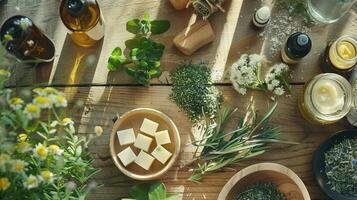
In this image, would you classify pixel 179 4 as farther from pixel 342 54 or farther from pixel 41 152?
pixel 41 152

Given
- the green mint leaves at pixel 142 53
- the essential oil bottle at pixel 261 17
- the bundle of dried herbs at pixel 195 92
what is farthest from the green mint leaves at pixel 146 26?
→ the essential oil bottle at pixel 261 17

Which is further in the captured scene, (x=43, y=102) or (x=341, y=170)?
(x=341, y=170)

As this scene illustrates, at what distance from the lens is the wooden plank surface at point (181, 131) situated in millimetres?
1458

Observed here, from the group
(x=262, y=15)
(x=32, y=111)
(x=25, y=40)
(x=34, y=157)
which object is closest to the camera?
(x=32, y=111)

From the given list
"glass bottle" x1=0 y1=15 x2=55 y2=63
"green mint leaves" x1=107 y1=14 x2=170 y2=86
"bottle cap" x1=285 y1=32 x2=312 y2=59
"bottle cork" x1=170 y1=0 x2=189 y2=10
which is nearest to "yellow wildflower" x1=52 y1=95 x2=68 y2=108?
"glass bottle" x1=0 y1=15 x2=55 y2=63

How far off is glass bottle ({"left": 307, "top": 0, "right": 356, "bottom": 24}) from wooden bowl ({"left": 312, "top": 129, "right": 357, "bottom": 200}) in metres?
0.29

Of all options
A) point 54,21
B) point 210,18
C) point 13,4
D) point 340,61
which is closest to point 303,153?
point 340,61

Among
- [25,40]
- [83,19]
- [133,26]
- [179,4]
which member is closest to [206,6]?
[179,4]

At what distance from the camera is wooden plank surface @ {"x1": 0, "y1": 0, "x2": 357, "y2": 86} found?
1.48 metres

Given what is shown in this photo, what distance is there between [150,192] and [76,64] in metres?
0.37

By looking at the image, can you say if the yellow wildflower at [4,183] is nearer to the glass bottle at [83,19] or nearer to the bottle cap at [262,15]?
the glass bottle at [83,19]

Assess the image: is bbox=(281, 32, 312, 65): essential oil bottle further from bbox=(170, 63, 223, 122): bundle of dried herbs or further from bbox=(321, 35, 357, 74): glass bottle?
bbox=(170, 63, 223, 122): bundle of dried herbs

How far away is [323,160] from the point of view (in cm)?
145

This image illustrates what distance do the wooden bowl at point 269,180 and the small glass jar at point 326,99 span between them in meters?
0.17
